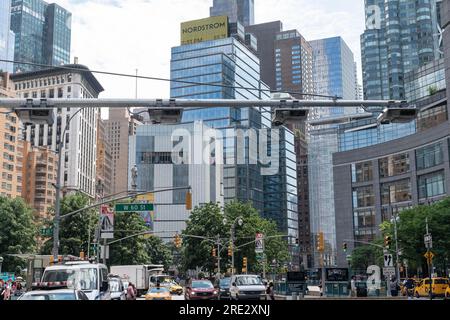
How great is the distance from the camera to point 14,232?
7831 centimetres

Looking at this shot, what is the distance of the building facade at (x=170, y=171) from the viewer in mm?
160125

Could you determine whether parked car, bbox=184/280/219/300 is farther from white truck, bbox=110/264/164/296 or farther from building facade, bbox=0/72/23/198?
building facade, bbox=0/72/23/198

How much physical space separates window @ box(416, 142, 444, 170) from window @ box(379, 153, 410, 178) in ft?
16.6

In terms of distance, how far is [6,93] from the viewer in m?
149

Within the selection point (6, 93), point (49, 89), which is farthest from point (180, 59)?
point (6, 93)

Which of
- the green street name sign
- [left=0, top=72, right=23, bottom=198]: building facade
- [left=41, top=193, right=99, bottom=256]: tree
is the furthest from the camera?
[left=0, top=72, right=23, bottom=198]: building facade

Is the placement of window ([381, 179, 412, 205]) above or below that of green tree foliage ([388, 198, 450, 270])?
above

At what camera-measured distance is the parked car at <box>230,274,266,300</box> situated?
33656mm

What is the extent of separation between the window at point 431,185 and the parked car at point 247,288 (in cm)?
7549

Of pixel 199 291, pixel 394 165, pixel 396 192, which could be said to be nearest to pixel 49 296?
pixel 199 291

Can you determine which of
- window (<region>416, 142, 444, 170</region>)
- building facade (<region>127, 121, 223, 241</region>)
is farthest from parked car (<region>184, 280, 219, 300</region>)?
building facade (<region>127, 121, 223, 241</region>)

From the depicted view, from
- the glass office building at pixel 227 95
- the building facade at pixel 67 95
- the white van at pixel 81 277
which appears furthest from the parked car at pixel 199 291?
the building facade at pixel 67 95

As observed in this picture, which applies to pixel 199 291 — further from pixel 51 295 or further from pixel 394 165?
pixel 394 165
